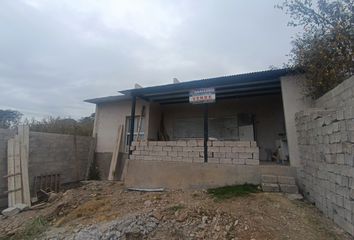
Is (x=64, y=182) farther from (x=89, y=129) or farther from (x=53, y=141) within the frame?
(x=89, y=129)

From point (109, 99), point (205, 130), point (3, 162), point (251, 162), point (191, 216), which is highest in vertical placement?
point (109, 99)

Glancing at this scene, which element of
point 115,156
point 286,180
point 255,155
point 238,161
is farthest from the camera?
point 115,156

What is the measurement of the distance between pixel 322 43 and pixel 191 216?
5181 mm

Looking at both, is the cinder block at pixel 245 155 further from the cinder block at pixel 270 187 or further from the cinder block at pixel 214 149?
the cinder block at pixel 270 187

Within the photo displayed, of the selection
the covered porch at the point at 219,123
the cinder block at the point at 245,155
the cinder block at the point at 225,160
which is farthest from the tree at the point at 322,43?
the cinder block at the point at 225,160

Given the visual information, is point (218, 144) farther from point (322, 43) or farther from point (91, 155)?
point (91, 155)

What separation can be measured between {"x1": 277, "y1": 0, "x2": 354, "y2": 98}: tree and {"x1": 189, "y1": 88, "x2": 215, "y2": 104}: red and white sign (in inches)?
89.8

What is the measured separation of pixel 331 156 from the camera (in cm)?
351

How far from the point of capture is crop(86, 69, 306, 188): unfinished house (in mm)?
5812

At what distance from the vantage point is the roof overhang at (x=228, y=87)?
20.2ft

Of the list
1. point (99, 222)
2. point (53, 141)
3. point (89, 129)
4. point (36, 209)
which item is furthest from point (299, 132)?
point (89, 129)

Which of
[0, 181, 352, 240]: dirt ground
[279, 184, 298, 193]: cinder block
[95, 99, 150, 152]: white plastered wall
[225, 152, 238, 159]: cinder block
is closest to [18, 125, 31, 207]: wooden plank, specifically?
[0, 181, 352, 240]: dirt ground

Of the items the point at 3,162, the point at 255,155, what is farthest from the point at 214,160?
the point at 3,162

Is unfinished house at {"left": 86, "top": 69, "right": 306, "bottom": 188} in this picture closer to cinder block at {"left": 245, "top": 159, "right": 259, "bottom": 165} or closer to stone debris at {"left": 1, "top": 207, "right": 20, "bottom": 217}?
cinder block at {"left": 245, "top": 159, "right": 259, "bottom": 165}
